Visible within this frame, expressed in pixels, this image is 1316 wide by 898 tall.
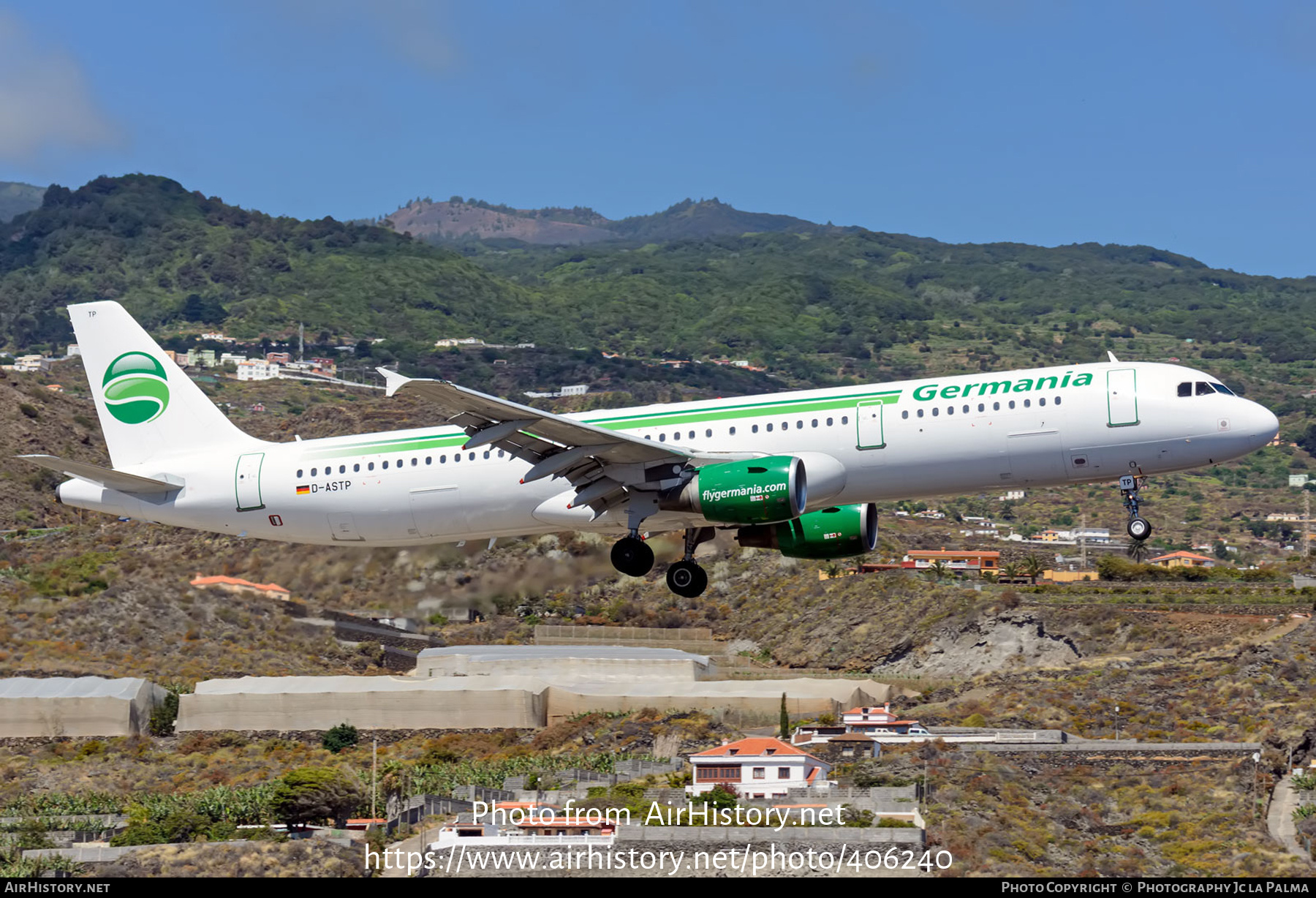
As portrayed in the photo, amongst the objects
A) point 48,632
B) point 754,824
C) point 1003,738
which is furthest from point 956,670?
point 48,632

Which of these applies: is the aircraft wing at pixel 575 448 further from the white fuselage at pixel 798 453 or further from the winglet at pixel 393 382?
the winglet at pixel 393 382

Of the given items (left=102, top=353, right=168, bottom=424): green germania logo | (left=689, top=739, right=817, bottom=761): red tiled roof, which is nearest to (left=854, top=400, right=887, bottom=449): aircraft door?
(left=102, top=353, right=168, bottom=424): green germania logo

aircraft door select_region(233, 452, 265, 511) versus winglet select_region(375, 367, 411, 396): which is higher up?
winglet select_region(375, 367, 411, 396)

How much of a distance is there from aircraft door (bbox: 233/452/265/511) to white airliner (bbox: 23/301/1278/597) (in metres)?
0.04

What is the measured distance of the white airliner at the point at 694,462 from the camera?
37.8 metres

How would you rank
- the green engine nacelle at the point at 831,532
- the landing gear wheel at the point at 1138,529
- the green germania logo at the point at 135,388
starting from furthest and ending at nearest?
the green germania logo at the point at 135,388 < the green engine nacelle at the point at 831,532 < the landing gear wheel at the point at 1138,529

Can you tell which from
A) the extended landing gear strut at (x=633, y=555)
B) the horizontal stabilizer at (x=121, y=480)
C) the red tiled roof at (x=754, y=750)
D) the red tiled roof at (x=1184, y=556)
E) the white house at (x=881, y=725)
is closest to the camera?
the extended landing gear strut at (x=633, y=555)

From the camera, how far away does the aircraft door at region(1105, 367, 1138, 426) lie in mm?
37812

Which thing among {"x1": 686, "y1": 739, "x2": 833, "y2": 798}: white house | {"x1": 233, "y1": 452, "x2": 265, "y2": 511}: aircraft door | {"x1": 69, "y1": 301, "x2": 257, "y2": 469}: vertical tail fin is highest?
{"x1": 69, "y1": 301, "x2": 257, "y2": 469}: vertical tail fin

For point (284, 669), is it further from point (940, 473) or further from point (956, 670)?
point (940, 473)

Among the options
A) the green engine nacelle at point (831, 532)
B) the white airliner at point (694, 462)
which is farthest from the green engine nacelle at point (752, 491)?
the green engine nacelle at point (831, 532)

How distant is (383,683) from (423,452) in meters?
37.8

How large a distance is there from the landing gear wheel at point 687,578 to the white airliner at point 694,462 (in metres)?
0.04

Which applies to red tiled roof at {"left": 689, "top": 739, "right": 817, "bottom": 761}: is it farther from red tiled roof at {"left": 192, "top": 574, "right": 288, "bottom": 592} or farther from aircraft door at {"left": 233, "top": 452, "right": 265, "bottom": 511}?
aircraft door at {"left": 233, "top": 452, "right": 265, "bottom": 511}
